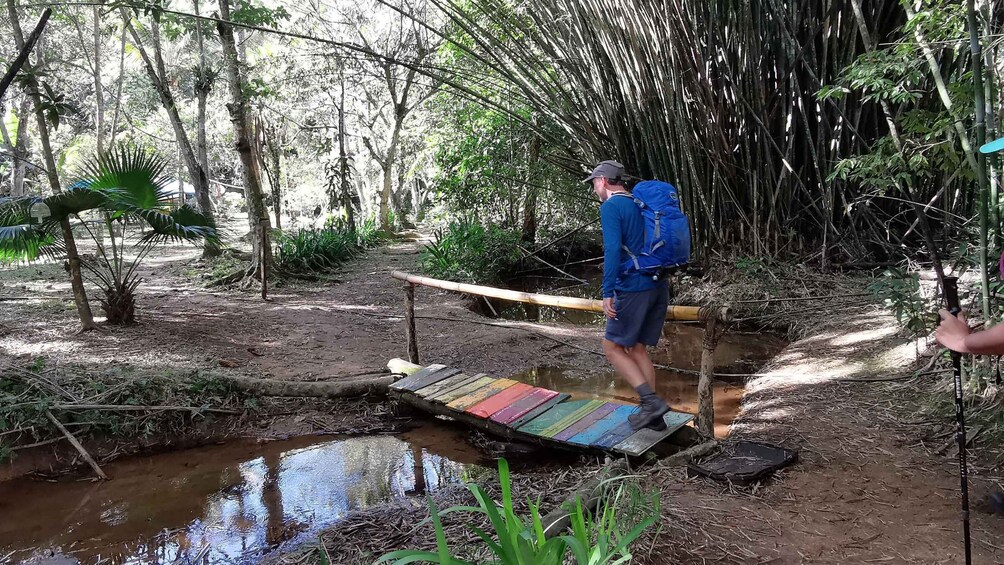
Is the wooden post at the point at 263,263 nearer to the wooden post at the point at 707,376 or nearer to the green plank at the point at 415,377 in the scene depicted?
the green plank at the point at 415,377

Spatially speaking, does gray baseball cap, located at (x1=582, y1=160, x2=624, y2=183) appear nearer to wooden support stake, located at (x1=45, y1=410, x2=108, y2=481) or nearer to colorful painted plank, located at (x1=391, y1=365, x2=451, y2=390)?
colorful painted plank, located at (x1=391, y1=365, x2=451, y2=390)

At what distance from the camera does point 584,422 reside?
3668mm

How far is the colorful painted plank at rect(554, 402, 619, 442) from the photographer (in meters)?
3.52

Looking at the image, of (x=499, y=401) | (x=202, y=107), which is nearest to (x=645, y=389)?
(x=499, y=401)

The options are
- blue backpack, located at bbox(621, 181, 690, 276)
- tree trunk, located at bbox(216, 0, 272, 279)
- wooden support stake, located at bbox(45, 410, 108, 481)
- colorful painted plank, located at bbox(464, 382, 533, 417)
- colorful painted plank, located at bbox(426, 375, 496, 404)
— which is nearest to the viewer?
blue backpack, located at bbox(621, 181, 690, 276)

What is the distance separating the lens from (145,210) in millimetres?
5598

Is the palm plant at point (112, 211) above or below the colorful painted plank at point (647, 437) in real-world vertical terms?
above

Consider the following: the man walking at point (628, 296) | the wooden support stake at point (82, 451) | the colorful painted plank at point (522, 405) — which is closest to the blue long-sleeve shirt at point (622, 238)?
the man walking at point (628, 296)

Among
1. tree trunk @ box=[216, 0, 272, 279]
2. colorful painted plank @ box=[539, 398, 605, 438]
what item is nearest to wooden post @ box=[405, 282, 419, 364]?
colorful painted plank @ box=[539, 398, 605, 438]

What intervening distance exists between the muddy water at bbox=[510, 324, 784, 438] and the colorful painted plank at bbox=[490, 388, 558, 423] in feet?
2.56

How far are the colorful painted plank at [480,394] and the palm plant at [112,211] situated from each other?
124 inches

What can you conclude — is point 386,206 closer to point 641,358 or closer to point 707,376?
point 641,358

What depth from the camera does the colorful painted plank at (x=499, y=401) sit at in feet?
13.1

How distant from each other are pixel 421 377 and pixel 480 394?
63 centimetres
